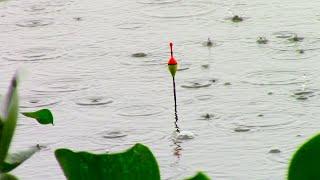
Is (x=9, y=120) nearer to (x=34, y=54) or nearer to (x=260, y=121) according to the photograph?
(x=260, y=121)

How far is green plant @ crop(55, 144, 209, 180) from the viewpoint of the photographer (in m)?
0.58

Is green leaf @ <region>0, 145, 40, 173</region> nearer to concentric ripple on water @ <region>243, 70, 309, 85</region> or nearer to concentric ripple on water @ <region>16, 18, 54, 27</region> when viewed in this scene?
concentric ripple on water @ <region>243, 70, 309, 85</region>

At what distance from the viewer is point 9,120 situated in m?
0.57

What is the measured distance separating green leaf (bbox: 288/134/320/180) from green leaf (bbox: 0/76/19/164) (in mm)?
157

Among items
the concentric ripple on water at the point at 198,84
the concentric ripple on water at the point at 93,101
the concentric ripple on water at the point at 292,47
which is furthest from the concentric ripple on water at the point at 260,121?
the concentric ripple on water at the point at 292,47

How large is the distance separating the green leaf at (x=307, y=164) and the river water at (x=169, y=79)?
218 cm

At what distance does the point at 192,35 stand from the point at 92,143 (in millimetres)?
1295

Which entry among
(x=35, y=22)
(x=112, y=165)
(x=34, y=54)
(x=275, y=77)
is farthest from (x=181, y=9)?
(x=112, y=165)

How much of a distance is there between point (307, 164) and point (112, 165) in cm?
11

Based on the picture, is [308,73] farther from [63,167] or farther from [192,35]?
[63,167]

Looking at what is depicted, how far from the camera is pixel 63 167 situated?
603 millimetres

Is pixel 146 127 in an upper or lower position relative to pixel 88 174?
lower

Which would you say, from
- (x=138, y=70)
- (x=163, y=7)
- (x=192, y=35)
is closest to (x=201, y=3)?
(x=163, y=7)

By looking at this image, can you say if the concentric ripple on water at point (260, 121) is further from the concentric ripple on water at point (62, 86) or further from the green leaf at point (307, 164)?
the green leaf at point (307, 164)
